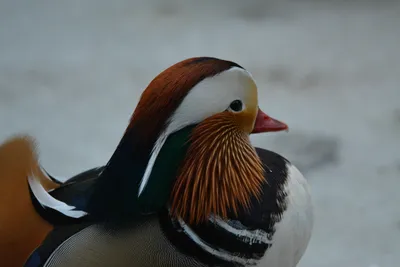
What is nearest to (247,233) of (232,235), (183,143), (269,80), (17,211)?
(232,235)

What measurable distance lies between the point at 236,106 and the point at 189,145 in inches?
2.7

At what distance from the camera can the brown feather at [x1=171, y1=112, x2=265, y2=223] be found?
75cm

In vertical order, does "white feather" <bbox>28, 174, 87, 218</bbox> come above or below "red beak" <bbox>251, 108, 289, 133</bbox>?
below

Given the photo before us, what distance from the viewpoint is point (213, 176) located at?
76 centimetres

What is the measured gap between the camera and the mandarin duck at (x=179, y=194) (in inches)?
28.7

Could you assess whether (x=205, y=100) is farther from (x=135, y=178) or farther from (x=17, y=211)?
(x=17, y=211)

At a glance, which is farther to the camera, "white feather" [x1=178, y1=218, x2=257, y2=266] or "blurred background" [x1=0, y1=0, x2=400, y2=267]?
"blurred background" [x1=0, y1=0, x2=400, y2=267]

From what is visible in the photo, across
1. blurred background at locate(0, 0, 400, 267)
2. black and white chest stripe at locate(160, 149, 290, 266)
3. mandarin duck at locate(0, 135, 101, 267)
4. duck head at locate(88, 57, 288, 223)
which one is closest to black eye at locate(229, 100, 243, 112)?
duck head at locate(88, 57, 288, 223)

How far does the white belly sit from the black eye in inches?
4.8

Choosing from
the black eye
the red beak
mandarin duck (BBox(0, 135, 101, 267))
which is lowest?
mandarin duck (BBox(0, 135, 101, 267))

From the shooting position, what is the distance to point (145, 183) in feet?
2.42

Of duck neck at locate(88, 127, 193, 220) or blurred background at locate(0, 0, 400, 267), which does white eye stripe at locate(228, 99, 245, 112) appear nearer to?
duck neck at locate(88, 127, 193, 220)

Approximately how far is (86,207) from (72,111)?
73cm

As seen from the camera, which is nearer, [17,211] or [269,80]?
[17,211]
